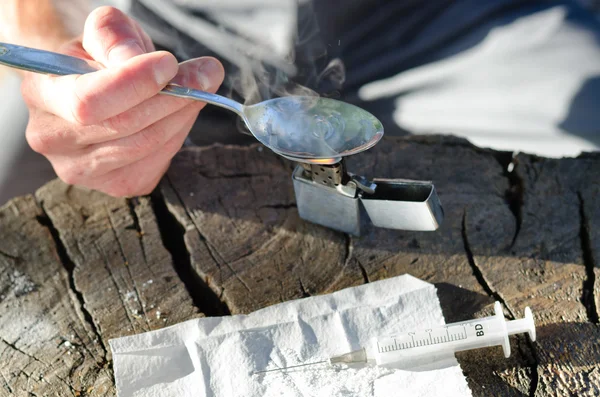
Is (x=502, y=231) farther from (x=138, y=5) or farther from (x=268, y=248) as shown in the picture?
(x=138, y=5)

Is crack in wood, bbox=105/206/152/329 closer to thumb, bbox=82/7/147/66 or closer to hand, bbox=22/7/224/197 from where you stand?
hand, bbox=22/7/224/197

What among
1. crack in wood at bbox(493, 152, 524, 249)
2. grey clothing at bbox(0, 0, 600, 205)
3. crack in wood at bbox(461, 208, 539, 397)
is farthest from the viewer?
grey clothing at bbox(0, 0, 600, 205)

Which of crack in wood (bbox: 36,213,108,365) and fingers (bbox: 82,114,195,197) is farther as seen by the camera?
fingers (bbox: 82,114,195,197)

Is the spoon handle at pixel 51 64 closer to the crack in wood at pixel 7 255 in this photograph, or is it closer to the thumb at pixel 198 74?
the thumb at pixel 198 74

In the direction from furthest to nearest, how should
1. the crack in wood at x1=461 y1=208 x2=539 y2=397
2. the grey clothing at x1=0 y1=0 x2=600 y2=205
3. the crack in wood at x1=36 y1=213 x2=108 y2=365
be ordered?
the grey clothing at x1=0 y1=0 x2=600 y2=205 < the crack in wood at x1=36 y1=213 x2=108 y2=365 < the crack in wood at x1=461 y1=208 x2=539 y2=397

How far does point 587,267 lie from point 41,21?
1.40 metres

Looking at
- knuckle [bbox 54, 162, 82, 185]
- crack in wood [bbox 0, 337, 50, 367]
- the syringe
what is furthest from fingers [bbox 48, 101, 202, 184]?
the syringe

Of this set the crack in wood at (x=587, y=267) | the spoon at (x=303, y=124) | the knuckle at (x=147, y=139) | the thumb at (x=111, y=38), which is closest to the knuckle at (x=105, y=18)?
the thumb at (x=111, y=38)

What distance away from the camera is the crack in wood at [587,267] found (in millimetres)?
1072

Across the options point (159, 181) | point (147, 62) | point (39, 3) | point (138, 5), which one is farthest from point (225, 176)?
point (39, 3)

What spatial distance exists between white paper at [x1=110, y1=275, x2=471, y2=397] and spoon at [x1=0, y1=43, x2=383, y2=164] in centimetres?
26

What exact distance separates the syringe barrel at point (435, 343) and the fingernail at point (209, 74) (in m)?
0.57

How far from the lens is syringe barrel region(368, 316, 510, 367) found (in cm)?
101

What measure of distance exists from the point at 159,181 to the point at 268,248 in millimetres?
327
